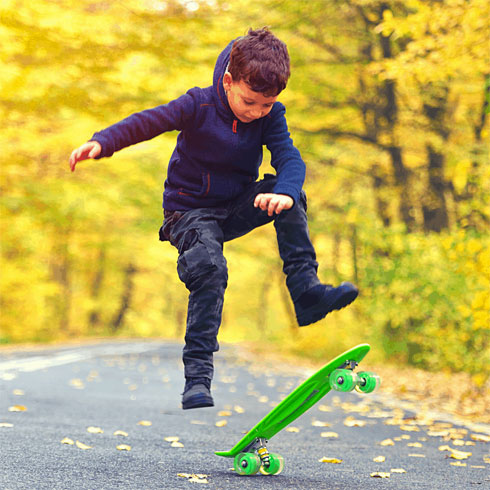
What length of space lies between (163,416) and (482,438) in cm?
321

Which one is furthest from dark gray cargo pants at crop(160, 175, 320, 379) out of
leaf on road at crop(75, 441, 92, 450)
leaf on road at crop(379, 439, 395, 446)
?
leaf on road at crop(379, 439, 395, 446)

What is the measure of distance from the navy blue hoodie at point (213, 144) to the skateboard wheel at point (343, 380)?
104 centimetres

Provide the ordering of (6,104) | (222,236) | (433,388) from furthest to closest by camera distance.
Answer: (6,104) → (433,388) → (222,236)

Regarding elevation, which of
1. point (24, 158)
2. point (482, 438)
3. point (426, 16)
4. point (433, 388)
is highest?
point (24, 158)

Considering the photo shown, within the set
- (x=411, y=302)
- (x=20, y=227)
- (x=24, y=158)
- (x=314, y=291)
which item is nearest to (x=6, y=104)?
(x=24, y=158)

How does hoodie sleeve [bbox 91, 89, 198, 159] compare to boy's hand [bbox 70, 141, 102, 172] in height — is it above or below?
above

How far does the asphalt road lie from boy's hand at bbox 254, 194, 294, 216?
159cm

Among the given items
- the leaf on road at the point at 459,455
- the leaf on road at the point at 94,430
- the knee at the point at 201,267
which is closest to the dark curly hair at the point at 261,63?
the knee at the point at 201,267

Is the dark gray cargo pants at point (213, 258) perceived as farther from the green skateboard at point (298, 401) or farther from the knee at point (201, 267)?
the green skateboard at point (298, 401)

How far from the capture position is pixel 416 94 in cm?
1510

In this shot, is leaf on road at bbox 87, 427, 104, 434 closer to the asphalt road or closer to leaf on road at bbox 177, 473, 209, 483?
the asphalt road

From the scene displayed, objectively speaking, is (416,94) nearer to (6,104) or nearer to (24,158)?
(6,104)

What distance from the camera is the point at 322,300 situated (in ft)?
12.4

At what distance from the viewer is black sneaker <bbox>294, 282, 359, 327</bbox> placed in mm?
3727
